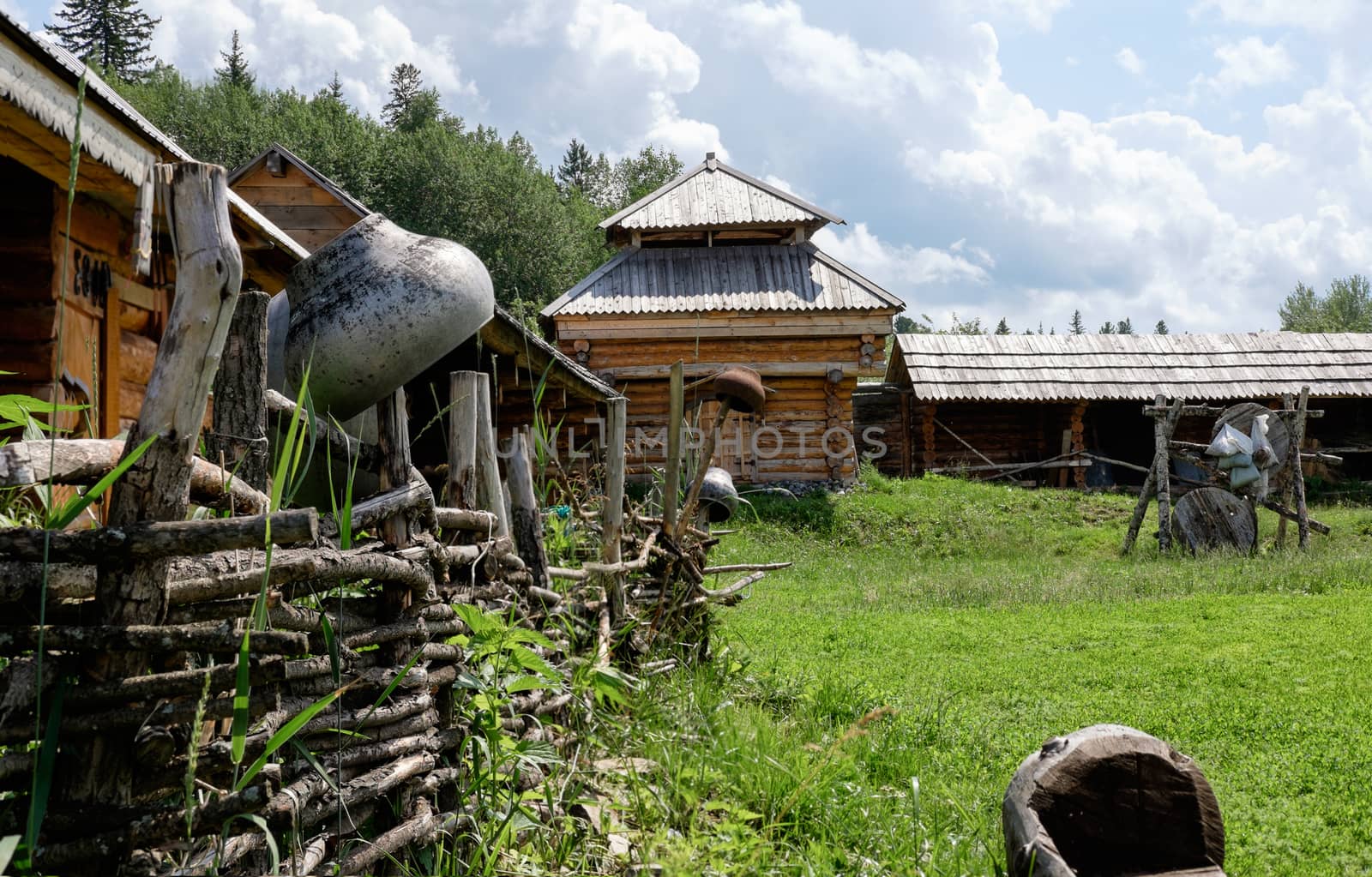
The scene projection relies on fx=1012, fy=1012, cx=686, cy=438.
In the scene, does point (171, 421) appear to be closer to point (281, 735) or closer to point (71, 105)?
point (281, 735)

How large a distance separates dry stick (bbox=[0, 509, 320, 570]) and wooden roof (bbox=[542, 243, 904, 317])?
1562 centimetres

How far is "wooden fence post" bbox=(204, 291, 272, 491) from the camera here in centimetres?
230

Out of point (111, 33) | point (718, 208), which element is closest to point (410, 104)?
point (111, 33)

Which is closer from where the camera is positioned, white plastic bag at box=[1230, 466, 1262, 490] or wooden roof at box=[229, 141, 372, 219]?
wooden roof at box=[229, 141, 372, 219]

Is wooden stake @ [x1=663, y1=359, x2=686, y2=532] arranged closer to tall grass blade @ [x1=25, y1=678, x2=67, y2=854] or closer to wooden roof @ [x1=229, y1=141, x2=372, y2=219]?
tall grass blade @ [x1=25, y1=678, x2=67, y2=854]

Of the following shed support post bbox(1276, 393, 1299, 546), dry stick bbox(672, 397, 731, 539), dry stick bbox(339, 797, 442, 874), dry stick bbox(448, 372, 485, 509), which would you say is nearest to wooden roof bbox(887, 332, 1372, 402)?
shed support post bbox(1276, 393, 1299, 546)

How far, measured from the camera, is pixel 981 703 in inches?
246

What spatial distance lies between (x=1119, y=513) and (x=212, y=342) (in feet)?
58.4

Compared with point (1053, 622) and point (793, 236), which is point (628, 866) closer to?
point (1053, 622)

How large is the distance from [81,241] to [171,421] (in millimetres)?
4251

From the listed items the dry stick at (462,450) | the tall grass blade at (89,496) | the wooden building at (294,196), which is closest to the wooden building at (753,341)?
the wooden building at (294,196)

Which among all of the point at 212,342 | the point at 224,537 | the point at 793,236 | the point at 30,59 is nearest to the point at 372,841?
the point at 224,537

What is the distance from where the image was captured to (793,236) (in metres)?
20.5

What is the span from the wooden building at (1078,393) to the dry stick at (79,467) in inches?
781
